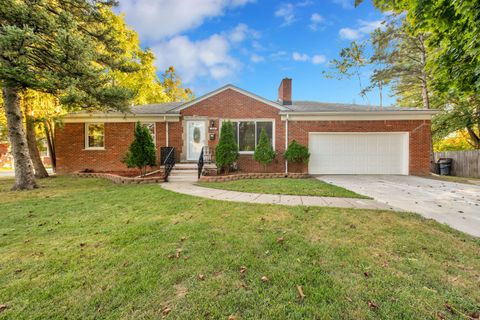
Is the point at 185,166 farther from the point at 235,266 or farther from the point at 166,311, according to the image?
the point at 166,311

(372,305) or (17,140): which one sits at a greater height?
(17,140)

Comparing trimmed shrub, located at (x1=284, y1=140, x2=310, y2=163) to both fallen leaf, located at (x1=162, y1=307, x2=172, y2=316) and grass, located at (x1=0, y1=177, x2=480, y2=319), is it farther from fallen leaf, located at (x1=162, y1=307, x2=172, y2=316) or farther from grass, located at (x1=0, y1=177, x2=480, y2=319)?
fallen leaf, located at (x1=162, y1=307, x2=172, y2=316)

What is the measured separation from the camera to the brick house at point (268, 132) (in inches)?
415

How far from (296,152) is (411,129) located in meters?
6.07

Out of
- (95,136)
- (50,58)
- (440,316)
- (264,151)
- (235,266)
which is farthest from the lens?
(95,136)

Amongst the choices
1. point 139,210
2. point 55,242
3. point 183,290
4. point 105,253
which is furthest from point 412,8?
point 55,242

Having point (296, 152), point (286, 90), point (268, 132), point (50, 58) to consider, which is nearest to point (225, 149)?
point (268, 132)

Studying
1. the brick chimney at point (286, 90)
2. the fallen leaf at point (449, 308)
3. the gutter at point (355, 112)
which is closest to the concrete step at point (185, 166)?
the gutter at point (355, 112)

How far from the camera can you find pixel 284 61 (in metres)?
16.0

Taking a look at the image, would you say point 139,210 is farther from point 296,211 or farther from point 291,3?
point 291,3

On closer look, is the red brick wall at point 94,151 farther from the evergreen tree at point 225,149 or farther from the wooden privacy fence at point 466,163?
the wooden privacy fence at point 466,163

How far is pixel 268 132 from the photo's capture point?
11109mm

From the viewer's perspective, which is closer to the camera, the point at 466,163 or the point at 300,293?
the point at 300,293

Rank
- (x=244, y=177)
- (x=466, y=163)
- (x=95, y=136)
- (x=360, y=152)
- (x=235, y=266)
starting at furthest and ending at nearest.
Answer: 1. (x=466, y=163)
2. (x=95, y=136)
3. (x=360, y=152)
4. (x=244, y=177)
5. (x=235, y=266)
